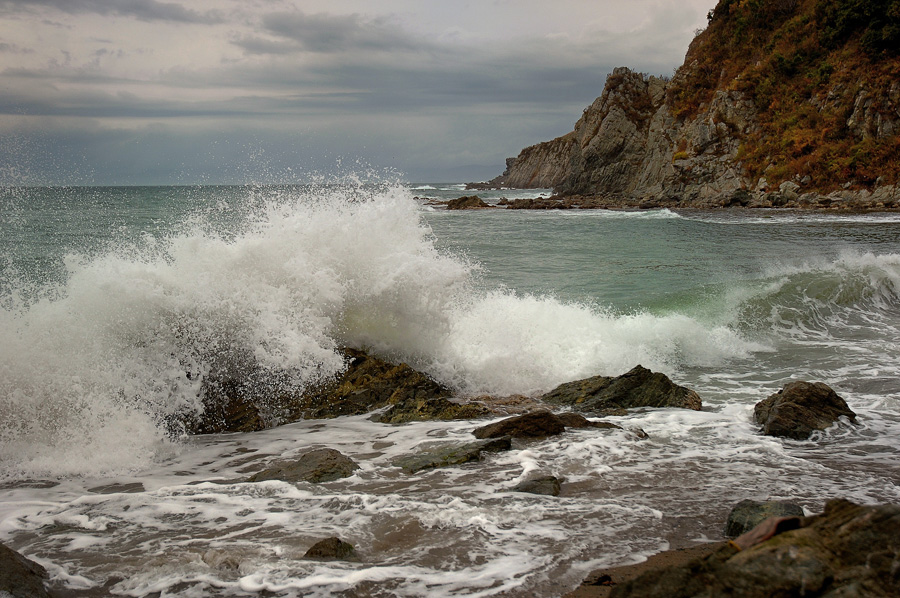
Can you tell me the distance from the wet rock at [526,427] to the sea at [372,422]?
169 millimetres

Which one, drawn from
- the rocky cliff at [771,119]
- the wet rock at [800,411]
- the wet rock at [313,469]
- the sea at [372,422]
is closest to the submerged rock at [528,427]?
the sea at [372,422]

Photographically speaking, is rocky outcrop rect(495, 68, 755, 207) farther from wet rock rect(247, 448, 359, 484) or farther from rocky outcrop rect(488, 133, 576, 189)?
wet rock rect(247, 448, 359, 484)

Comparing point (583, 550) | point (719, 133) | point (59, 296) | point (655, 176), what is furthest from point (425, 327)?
point (655, 176)

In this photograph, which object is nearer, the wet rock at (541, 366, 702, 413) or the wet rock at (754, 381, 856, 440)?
the wet rock at (754, 381, 856, 440)

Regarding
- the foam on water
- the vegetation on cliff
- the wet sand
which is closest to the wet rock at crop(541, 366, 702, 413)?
the foam on water

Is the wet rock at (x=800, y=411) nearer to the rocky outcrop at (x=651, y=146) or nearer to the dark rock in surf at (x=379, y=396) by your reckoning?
the dark rock in surf at (x=379, y=396)

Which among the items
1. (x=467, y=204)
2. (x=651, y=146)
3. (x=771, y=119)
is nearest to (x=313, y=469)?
(x=771, y=119)

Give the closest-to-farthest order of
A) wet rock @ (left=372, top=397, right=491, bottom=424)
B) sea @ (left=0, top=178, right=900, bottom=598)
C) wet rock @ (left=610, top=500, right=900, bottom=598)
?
wet rock @ (left=610, top=500, right=900, bottom=598)
sea @ (left=0, top=178, right=900, bottom=598)
wet rock @ (left=372, top=397, right=491, bottom=424)

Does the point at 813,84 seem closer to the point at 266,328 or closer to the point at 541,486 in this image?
the point at 266,328

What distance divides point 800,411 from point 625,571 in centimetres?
369

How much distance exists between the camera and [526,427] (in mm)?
6031

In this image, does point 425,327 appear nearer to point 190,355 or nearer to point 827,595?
point 190,355

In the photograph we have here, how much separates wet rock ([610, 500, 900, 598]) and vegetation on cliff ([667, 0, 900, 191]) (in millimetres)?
Answer: 39532

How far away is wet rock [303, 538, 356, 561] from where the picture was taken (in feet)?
12.1
